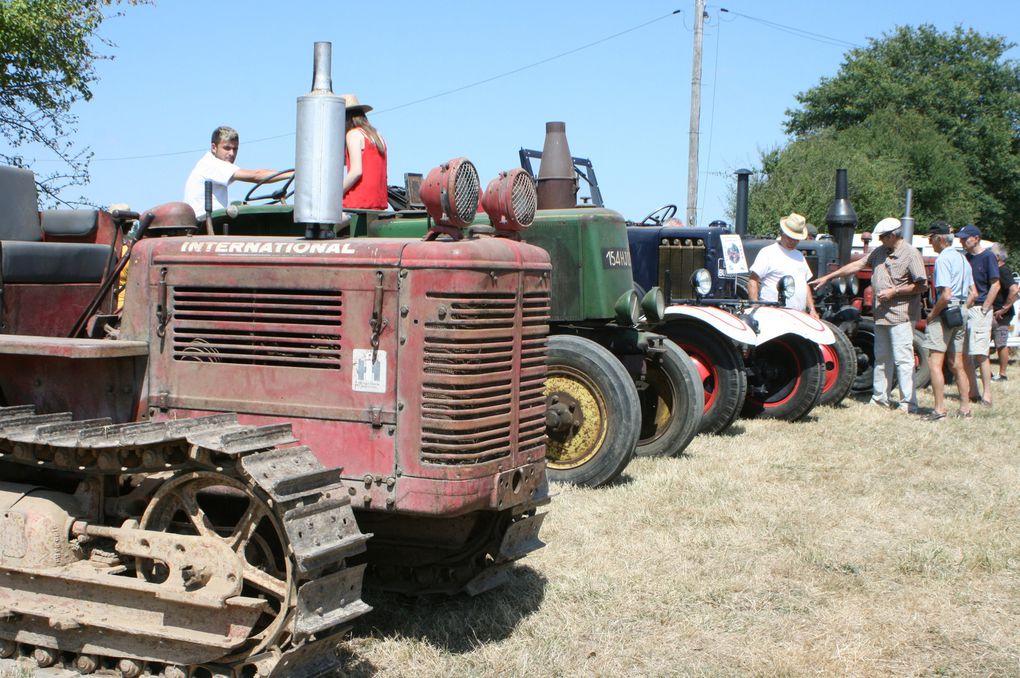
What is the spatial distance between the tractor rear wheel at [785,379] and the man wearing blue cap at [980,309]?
2.31 metres

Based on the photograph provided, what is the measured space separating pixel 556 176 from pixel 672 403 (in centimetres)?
203

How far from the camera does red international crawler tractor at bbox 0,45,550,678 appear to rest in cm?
395

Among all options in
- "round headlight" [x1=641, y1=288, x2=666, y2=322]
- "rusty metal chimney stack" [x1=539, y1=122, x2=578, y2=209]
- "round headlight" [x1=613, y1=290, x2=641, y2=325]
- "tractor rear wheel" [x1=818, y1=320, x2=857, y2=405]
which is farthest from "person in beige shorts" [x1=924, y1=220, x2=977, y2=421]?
"round headlight" [x1=613, y1=290, x2=641, y2=325]

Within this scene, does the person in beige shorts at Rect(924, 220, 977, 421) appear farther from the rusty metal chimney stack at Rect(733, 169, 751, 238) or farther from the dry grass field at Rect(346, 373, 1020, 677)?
the dry grass field at Rect(346, 373, 1020, 677)

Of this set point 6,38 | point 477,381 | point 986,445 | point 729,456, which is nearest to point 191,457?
point 477,381

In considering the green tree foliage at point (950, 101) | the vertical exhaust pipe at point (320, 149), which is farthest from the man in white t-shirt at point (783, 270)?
the green tree foliage at point (950, 101)

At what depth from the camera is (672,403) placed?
335 inches

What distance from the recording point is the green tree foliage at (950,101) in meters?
43.1

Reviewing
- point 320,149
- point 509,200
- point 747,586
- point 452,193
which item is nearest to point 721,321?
point 747,586

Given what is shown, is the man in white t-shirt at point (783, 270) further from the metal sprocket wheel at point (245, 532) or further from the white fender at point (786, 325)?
the metal sprocket wheel at point (245, 532)

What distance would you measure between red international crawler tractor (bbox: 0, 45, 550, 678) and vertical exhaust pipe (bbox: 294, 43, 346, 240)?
0.04 feet

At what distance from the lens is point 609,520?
655cm

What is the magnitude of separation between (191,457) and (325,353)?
72cm

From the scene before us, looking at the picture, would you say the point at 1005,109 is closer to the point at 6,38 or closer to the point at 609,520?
the point at 6,38
